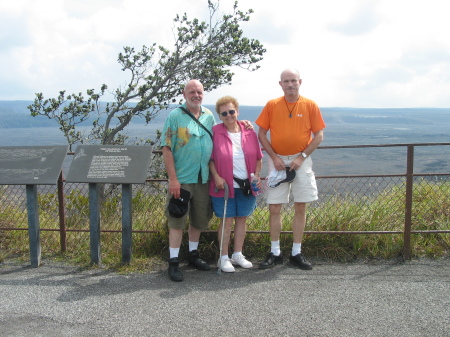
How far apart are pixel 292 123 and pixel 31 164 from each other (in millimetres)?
2782

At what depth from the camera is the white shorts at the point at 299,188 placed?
4660 mm

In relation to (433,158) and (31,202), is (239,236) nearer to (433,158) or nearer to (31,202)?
(31,202)

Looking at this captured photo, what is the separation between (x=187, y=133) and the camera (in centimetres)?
449

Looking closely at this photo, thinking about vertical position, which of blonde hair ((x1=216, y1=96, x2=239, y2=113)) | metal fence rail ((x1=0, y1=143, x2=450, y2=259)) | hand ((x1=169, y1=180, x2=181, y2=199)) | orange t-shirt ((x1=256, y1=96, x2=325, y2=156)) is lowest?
metal fence rail ((x1=0, y1=143, x2=450, y2=259))

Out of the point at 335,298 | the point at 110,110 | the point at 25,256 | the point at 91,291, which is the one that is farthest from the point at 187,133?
the point at 110,110

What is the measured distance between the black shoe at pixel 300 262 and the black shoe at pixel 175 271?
1.17 meters

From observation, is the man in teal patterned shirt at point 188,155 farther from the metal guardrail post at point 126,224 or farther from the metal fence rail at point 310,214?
the metal fence rail at point 310,214

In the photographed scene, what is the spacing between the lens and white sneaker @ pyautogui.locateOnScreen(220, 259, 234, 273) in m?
4.68

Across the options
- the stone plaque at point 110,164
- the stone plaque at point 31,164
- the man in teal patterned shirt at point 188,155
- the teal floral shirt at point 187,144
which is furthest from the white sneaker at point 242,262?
the stone plaque at point 31,164

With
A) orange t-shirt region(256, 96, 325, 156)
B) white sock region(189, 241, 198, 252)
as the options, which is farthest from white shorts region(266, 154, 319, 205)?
white sock region(189, 241, 198, 252)

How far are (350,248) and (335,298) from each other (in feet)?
4.17

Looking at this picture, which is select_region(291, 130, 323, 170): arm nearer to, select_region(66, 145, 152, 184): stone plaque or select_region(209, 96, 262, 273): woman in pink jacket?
select_region(209, 96, 262, 273): woman in pink jacket

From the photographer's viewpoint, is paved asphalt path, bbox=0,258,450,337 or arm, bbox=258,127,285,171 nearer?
paved asphalt path, bbox=0,258,450,337

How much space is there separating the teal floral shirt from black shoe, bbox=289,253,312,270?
4.08ft
